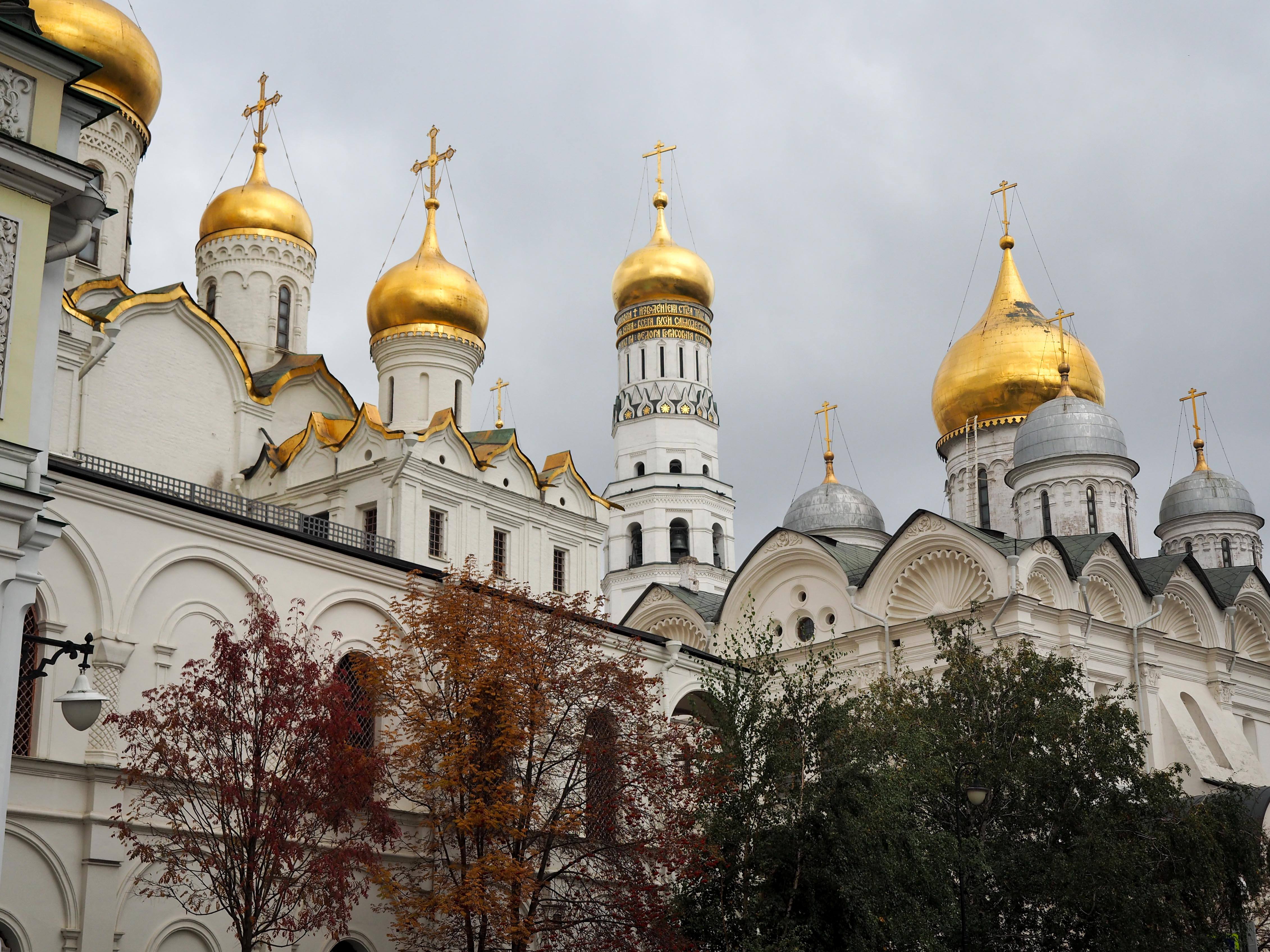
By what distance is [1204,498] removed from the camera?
152ft

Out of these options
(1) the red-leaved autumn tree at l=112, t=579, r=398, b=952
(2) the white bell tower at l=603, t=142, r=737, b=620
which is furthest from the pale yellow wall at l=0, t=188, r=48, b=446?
(2) the white bell tower at l=603, t=142, r=737, b=620

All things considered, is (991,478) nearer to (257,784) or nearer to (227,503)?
(227,503)

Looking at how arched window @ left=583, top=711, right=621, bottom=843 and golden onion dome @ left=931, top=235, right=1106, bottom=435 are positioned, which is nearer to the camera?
arched window @ left=583, top=711, right=621, bottom=843

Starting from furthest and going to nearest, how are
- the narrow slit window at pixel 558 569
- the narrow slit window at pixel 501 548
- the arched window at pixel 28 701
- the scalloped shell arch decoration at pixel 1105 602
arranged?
1. the scalloped shell arch decoration at pixel 1105 602
2. the narrow slit window at pixel 558 569
3. the narrow slit window at pixel 501 548
4. the arched window at pixel 28 701

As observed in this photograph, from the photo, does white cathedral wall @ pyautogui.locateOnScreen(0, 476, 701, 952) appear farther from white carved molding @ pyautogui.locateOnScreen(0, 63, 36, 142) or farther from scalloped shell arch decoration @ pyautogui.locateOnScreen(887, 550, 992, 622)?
scalloped shell arch decoration @ pyautogui.locateOnScreen(887, 550, 992, 622)

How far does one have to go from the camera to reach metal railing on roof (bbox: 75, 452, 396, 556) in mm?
20750

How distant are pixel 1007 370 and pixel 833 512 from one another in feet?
22.3

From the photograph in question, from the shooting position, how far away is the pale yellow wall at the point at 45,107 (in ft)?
37.9

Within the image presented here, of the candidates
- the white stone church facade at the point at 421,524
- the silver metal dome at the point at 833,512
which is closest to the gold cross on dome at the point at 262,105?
the white stone church facade at the point at 421,524

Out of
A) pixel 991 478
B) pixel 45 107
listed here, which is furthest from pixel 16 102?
pixel 991 478

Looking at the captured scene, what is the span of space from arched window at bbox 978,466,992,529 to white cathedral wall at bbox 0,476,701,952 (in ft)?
95.0

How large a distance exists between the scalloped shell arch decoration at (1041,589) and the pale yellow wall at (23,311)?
83.3 feet

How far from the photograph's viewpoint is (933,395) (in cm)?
4716

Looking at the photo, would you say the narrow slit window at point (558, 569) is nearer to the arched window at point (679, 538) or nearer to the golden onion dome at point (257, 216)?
the golden onion dome at point (257, 216)
